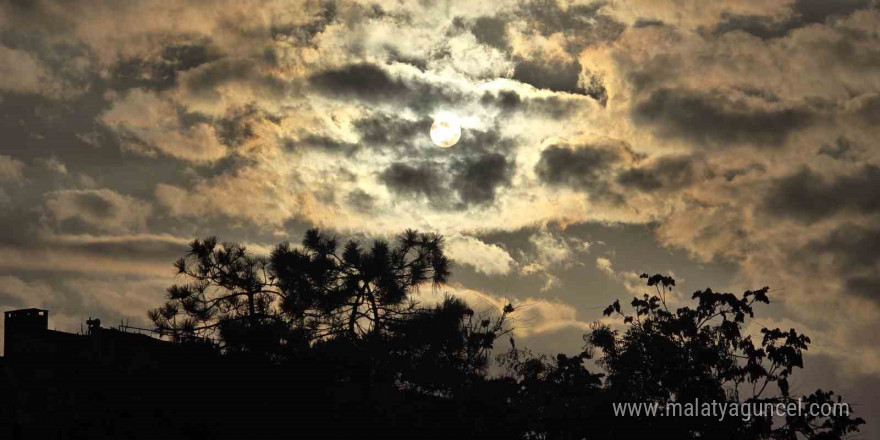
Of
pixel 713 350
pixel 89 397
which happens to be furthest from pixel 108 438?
pixel 713 350

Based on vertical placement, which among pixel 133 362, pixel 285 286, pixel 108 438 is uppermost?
pixel 285 286

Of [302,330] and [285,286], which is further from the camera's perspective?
[285,286]

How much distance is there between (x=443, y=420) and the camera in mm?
27109

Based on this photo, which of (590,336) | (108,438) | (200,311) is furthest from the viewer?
(200,311)

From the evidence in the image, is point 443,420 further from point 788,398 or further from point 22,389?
point 22,389

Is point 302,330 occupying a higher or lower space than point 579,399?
higher

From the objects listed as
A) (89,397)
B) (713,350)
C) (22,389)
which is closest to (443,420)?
(713,350)

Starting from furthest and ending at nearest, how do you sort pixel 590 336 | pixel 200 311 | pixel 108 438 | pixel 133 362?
pixel 200 311 < pixel 590 336 < pixel 133 362 < pixel 108 438

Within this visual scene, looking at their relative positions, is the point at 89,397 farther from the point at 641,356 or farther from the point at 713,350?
the point at 713,350

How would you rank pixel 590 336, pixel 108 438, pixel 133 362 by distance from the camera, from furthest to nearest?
1. pixel 590 336
2. pixel 133 362
3. pixel 108 438

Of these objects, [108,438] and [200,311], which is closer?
[108,438]

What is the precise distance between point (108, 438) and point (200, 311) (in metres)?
6.48

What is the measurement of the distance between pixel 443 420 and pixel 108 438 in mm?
9341

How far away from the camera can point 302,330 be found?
91.5 ft
